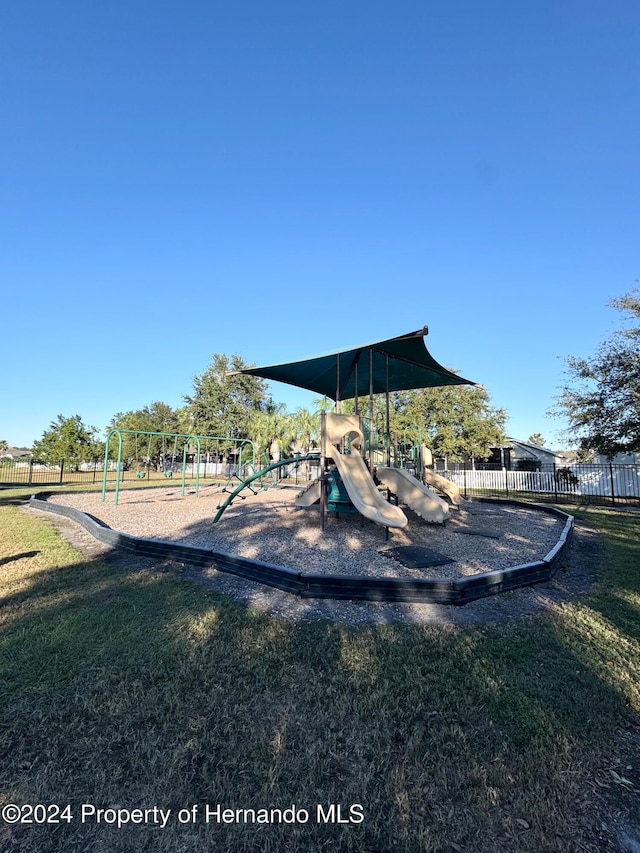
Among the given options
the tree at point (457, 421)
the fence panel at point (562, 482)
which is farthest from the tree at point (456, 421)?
the fence panel at point (562, 482)

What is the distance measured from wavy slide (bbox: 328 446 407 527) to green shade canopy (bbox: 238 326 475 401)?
188cm

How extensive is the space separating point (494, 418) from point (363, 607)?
93.5ft

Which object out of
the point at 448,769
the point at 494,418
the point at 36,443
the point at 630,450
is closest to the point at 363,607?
the point at 448,769

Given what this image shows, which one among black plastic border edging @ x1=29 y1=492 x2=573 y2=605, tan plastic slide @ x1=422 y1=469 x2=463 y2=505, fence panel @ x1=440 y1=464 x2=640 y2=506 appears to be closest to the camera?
black plastic border edging @ x1=29 y1=492 x2=573 y2=605

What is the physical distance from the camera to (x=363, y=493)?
6871 millimetres

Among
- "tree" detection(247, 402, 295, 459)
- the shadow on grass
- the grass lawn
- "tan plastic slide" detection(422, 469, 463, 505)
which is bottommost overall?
the grass lawn

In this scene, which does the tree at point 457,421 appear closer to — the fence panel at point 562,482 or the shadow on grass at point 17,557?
the fence panel at point 562,482

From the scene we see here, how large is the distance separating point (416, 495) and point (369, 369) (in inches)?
141

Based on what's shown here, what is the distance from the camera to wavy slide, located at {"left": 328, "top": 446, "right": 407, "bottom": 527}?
5738 millimetres

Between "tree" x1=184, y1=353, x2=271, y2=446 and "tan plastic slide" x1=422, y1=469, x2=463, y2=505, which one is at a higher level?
"tree" x1=184, y1=353, x2=271, y2=446

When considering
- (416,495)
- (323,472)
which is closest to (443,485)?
(416,495)

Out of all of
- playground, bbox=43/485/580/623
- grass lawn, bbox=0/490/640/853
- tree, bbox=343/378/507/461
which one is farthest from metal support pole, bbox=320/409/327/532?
tree, bbox=343/378/507/461

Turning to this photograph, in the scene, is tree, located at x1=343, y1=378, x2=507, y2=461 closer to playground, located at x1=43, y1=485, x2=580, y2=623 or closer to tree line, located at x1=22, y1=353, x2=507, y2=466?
tree line, located at x1=22, y1=353, x2=507, y2=466

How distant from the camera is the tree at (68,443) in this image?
37069 mm
